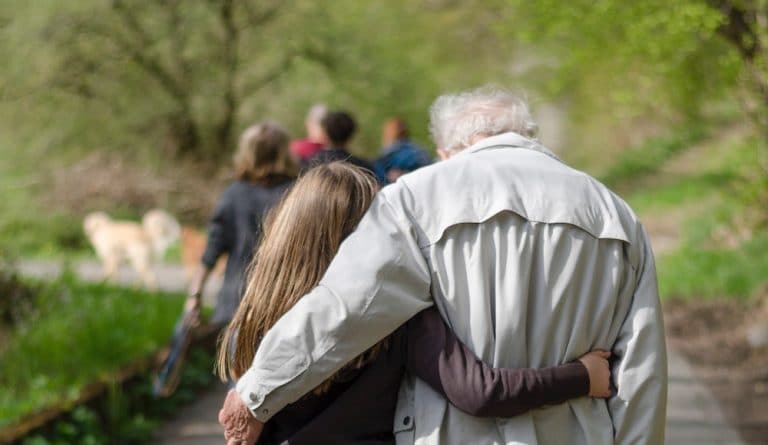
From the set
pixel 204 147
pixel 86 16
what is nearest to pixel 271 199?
pixel 86 16

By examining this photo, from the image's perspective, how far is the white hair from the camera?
2980mm

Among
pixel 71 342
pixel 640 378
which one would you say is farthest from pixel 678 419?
pixel 640 378

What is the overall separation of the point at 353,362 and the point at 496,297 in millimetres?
397

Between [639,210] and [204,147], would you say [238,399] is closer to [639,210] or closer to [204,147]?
[204,147]

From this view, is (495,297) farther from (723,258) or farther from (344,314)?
(723,258)

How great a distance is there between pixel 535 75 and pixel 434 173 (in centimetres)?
1726

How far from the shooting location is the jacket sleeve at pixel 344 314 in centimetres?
254

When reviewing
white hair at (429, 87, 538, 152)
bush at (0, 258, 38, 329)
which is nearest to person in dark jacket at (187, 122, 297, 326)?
white hair at (429, 87, 538, 152)

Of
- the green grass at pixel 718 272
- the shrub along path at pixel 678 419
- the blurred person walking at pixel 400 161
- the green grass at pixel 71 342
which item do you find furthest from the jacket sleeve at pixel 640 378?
the green grass at pixel 718 272

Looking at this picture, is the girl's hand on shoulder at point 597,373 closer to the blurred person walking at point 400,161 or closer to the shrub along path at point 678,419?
the shrub along path at point 678,419

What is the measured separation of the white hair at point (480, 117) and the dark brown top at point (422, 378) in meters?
0.62

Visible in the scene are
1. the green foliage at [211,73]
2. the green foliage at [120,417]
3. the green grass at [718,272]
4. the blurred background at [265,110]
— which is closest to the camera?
the green foliage at [120,417]

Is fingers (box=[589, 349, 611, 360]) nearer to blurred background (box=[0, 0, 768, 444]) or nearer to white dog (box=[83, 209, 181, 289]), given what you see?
blurred background (box=[0, 0, 768, 444])

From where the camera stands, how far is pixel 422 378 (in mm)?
2650
